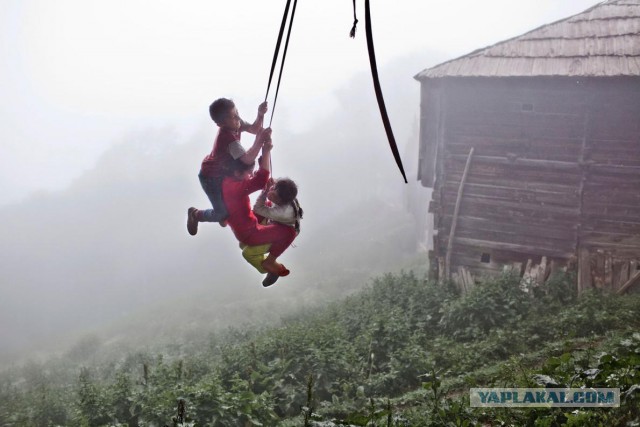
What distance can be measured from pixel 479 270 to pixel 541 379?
8776 mm

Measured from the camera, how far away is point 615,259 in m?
12.0

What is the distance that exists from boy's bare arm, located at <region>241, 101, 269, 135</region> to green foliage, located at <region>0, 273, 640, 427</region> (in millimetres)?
2231

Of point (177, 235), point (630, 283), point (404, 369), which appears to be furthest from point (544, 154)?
point (177, 235)

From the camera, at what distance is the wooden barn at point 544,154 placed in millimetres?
11914

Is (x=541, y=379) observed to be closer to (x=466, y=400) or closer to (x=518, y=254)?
(x=466, y=400)

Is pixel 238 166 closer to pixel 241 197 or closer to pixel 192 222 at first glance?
pixel 241 197

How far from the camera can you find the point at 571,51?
12250mm

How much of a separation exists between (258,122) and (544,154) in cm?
1123

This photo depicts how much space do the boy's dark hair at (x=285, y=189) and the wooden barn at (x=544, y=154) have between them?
34.5ft

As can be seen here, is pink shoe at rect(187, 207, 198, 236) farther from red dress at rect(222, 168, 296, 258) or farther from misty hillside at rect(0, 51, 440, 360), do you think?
misty hillside at rect(0, 51, 440, 360)

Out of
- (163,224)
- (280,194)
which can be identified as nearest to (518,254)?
(280,194)

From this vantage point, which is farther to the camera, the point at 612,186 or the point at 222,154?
the point at 612,186

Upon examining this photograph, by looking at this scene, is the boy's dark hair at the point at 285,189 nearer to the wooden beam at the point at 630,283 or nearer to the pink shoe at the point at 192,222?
the pink shoe at the point at 192,222

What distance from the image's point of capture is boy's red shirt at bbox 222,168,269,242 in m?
2.70
